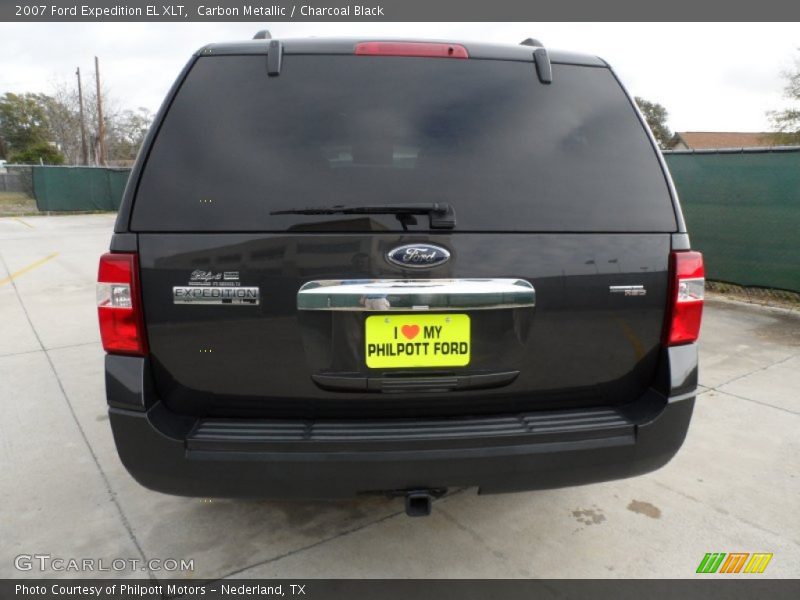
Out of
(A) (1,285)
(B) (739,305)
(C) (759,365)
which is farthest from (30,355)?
(B) (739,305)

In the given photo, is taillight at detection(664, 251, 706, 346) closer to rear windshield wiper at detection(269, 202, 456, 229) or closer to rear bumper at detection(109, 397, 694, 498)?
rear bumper at detection(109, 397, 694, 498)

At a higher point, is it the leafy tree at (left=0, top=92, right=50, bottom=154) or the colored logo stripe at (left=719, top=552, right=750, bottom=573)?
the leafy tree at (left=0, top=92, right=50, bottom=154)

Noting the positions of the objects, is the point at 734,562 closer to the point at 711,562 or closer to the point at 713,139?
the point at 711,562

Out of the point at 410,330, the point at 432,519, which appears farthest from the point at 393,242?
the point at 432,519

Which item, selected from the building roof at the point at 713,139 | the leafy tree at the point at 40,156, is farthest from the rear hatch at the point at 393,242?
the building roof at the point at 713,139

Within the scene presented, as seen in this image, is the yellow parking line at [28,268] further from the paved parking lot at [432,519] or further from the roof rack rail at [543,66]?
the roof rack rail at [543,66]

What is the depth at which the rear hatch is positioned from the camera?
1.79 metres

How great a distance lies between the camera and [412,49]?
2031 mm

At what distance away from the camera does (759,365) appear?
477 cm

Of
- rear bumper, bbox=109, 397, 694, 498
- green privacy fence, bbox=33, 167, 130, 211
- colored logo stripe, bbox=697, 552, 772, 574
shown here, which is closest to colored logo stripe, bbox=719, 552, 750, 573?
colored logo stripe, bbox=697, 552, 772, 574

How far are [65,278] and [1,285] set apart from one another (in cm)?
83

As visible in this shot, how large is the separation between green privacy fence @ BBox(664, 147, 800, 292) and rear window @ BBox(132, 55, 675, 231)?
609 cm

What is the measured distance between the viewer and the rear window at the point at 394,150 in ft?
5.89

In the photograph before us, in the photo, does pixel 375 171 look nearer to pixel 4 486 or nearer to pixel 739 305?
pixel 4 486
